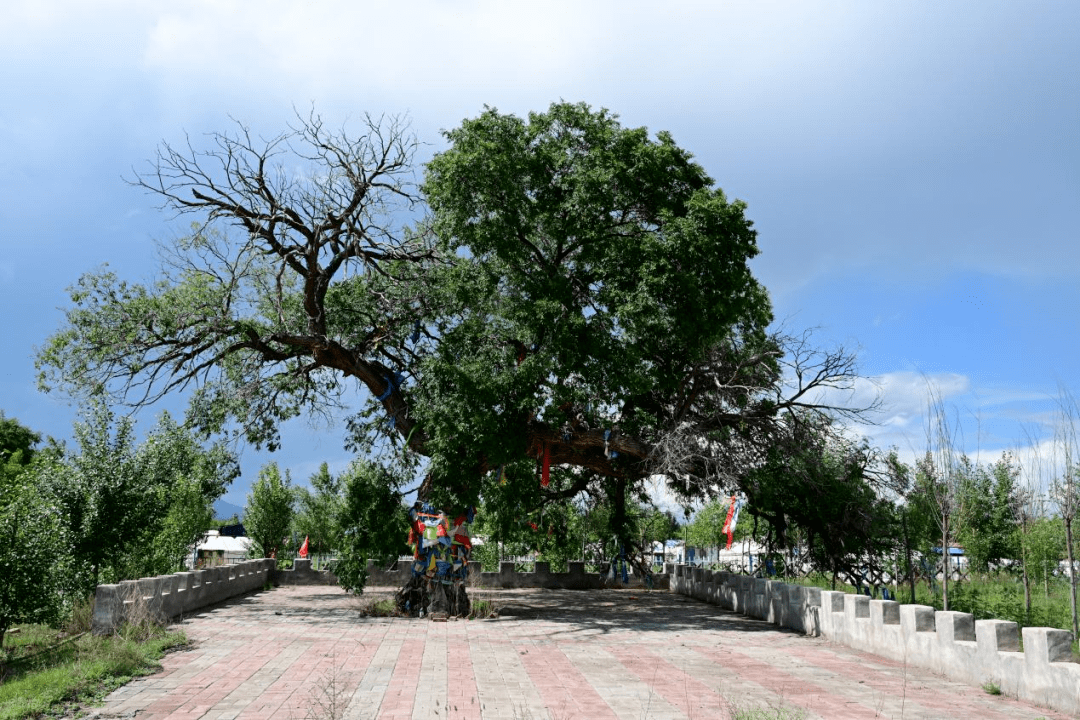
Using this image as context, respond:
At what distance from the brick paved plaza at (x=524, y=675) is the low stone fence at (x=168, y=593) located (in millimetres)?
687

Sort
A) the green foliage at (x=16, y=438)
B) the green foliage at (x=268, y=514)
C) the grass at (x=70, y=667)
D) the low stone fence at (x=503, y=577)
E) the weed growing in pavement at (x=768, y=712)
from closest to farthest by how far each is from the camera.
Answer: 1. the weed growing in pavement at (x=768, y=712)
2. the grass at (x=70, y=667)
3. the low stone fence at (x=503, y=577)
4. the green foliage at (x=268, y=514)
5. the green foliage at (x=16, y=438)

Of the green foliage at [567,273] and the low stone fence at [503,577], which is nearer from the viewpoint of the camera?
the green foliage at [567,273]

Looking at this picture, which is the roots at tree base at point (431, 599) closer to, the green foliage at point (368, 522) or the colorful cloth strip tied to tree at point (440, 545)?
the colorful cloth strip tied to tree at point (440, 545)

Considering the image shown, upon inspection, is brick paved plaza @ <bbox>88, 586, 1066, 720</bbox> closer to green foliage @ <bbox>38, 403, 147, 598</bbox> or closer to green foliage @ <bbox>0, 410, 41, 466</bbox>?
green foliage @ <bbox>38, 403, 147, 598</bbox>

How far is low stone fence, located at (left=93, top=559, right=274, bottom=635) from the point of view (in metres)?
12.6

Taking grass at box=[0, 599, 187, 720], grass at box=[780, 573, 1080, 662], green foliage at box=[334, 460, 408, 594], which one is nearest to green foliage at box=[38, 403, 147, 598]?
grass at box=[0, 599, 187, 720]

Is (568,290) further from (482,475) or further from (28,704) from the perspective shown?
(28,704)

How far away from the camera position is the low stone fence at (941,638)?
868 centimetres

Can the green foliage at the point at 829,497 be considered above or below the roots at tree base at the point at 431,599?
above

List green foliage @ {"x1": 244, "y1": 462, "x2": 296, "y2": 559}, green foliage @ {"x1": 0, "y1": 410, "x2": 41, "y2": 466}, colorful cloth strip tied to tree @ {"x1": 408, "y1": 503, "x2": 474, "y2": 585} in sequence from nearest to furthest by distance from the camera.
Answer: colorful cloth strip tied to tree @ {"x1": 408, "y1": 503, "x2": 474, "y2": 585} → green foliage @ {"x1": 244, "y1": 462, "x2": 296, "y2": 559} → green foliage @ {"x1": 0, "y1": 410, "x2": 41, "y2": 466}

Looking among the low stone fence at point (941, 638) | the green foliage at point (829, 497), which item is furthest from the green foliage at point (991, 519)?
the low stone fence at point (941, 638)

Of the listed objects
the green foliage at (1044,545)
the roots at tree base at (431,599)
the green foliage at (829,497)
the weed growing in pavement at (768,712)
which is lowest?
the roots at tree base at (431,599)

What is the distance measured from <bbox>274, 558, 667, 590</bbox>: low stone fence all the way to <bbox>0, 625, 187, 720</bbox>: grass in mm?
13207

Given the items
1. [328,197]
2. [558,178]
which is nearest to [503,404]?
[558,178]
